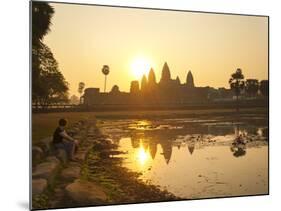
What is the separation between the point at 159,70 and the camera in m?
3.30

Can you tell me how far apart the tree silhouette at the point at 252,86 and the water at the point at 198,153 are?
178 millimetres

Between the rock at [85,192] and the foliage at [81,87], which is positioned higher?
the foliage at [81,87]

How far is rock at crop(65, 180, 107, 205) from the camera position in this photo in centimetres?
306

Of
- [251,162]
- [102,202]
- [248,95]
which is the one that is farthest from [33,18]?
[251,162]

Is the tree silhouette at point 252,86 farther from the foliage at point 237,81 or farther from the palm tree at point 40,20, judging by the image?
the palm tree at point 40,20

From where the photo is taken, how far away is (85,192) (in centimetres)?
309

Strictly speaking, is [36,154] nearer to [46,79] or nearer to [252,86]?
[46,79]

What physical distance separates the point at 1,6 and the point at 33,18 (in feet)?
0.69

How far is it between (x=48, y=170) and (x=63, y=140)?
212 millimetres

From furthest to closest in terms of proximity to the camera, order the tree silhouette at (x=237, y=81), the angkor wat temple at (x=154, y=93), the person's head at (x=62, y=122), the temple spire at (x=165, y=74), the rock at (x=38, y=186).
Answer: the tree silhouette at (x=237, y=81) → the temple spire at (x=165, y=74) → the angkor wat temple at (x=154, y=93) → the person's head at (x=62, y=122) → the rock at (x=38, y=186)

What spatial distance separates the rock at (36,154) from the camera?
300 centimetres

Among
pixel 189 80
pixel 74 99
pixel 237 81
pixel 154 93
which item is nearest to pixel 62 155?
pixel 74 99

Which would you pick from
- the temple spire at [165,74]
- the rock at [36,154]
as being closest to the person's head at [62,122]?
the rock at [36,154]
